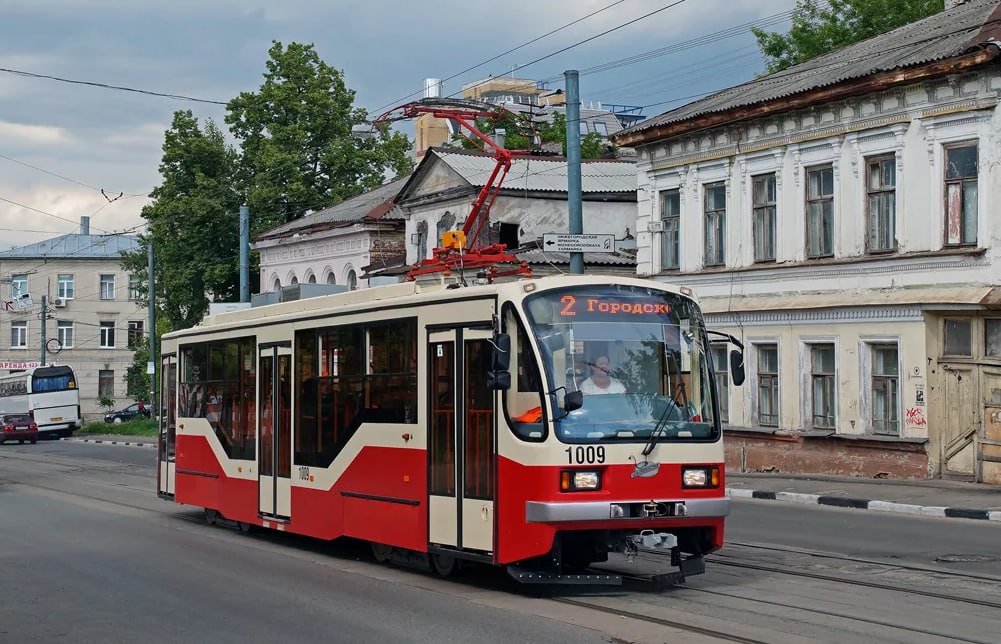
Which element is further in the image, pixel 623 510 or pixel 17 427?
pixel 17 427

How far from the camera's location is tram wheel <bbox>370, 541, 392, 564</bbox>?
1365 cm

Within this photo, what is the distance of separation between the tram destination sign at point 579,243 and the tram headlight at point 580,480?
37.8 feet

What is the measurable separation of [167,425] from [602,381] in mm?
10636

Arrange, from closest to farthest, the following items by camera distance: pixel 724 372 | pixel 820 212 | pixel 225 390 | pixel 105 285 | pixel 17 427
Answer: pixel 225 390
pixel 820 212
pixel 724 372
pixel 17 427
pixel 105 285

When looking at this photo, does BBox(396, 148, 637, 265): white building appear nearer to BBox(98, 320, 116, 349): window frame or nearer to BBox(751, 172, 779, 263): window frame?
BBox(751, 172, 779, 263): window frame

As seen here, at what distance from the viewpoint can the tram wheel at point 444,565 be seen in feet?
40.9

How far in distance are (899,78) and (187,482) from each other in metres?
14.6

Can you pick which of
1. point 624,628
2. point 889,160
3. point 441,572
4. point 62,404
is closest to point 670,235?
point 889,160

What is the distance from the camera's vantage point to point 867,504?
2031cm

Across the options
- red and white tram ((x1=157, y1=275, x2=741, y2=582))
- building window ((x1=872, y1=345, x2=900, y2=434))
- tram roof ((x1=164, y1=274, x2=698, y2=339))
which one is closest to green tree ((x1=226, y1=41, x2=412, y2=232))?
building window ((x1=872, y1=345, x2=900, y2=434))

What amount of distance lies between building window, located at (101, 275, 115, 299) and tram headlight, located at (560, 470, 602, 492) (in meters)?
82.3

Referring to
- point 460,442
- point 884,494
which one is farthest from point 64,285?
point 460,442

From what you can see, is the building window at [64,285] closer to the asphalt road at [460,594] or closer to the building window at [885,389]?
the building window at [885,389]

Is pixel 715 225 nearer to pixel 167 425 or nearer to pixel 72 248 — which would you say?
pixel 167 425
